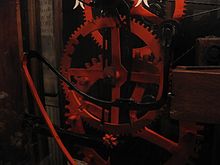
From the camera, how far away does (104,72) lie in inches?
58.2

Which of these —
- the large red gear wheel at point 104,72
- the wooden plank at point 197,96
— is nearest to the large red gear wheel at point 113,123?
the large red gear wheel at point 104,72

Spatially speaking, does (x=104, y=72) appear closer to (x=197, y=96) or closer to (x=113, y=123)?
(x=113, y=123)

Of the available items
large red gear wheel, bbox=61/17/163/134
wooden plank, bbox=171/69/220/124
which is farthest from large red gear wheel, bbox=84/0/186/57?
wooden plank, bbox=171/69/220/124

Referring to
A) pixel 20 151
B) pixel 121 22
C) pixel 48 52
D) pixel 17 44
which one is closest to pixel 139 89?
pixel 121 22

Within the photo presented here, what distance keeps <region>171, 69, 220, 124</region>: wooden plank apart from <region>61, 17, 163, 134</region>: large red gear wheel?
33 centimetres

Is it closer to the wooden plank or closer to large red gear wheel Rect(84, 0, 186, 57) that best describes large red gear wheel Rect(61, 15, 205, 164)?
large red gear wheel Rect(84, 0, 186, 57)

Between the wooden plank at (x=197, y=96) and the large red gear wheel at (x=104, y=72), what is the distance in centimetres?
33

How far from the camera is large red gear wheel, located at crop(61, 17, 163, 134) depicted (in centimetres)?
138

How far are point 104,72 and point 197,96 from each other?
637mm

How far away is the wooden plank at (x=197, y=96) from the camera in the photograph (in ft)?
3.15

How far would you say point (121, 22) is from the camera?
1.39 m

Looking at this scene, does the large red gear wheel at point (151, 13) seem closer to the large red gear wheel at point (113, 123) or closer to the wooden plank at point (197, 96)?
the large red gear wheel at point (113, 123)

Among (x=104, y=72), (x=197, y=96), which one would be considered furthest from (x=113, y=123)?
(x=197, y=96)

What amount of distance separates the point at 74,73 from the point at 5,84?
0.61 m
